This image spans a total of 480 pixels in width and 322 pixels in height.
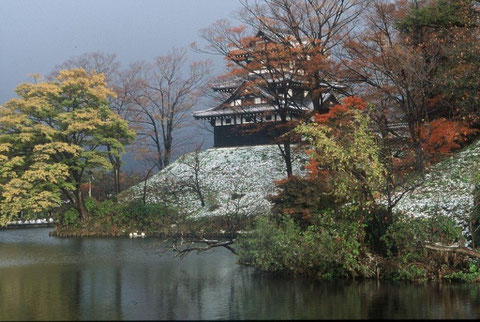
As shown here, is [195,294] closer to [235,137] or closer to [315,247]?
[315,247]

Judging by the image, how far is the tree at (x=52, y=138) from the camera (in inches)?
1409

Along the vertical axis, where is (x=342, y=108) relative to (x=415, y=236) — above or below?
above

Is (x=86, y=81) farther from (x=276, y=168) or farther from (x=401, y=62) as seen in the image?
(x=401, y=62)

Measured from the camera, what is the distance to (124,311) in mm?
14836

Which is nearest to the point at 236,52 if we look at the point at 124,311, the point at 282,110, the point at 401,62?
the point at 282,110

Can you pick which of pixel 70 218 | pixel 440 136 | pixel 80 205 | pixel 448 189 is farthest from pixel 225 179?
pixel 448 189

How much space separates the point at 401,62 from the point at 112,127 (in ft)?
71.4

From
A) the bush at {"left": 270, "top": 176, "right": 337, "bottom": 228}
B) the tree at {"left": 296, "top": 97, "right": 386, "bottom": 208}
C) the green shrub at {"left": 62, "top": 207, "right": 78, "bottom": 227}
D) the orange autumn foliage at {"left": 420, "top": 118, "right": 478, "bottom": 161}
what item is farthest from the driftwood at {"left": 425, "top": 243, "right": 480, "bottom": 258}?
the green shrub at {"left": 62, "top": 207, "right": 78, "bottom": 227}

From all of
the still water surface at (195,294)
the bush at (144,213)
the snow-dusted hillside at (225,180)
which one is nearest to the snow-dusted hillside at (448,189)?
the still water surface at (195,294)

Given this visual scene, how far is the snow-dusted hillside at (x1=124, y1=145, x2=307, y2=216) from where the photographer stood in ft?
130

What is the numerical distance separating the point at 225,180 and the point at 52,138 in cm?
1315

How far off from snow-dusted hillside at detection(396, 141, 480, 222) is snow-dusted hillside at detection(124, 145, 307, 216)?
1359cm

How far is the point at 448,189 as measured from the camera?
23.5 meters

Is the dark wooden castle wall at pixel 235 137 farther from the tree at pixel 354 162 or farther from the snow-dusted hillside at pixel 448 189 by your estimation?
the tree at pixel 354 162
